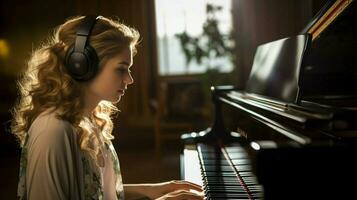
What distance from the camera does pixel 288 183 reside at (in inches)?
34.0

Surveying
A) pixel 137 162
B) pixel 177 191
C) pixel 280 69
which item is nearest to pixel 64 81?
pixel 177 191

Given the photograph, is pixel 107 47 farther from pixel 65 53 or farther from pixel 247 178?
pixel 247 178

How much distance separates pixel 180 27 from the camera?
6.18m

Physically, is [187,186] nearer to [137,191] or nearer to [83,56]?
[137,191]

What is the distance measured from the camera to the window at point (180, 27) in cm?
587

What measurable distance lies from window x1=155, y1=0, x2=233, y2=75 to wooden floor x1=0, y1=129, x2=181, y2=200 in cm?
127

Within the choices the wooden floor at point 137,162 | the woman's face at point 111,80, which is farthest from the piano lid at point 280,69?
the wooden floor at point 137,162

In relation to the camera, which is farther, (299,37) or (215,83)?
(215,83)

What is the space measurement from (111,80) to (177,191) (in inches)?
18.4

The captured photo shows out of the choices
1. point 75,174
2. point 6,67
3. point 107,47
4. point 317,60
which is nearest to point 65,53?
point 107,47

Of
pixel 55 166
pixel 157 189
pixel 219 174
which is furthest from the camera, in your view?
pixel 157 189

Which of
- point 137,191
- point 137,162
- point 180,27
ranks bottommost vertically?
point 137,162

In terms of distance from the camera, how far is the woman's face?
127cm

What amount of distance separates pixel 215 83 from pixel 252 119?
13.1 feet
